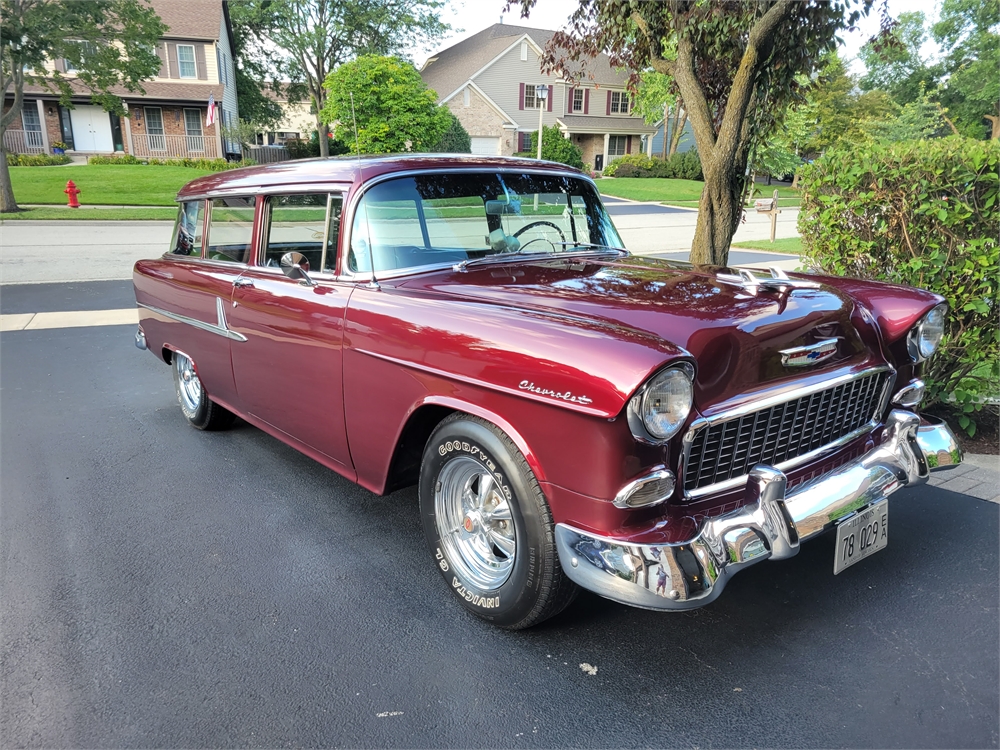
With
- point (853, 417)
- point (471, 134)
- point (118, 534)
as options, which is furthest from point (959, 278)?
point (471, 134)

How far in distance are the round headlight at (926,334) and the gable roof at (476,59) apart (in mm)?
39440

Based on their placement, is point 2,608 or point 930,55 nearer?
point 2,608

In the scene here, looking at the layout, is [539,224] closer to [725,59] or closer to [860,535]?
[860,535]

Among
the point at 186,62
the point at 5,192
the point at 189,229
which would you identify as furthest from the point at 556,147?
the point at 189,229

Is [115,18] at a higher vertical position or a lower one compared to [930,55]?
lower

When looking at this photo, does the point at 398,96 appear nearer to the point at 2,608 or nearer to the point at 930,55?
the point at 2,608

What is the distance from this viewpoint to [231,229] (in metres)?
4.12

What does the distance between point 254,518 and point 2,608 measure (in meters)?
1.09

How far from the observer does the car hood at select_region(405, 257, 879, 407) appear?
228 cm

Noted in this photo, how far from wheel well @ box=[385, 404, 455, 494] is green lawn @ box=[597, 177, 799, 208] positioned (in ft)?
87.2

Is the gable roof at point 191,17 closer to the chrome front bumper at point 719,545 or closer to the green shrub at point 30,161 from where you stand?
the green shrub at point 30,161

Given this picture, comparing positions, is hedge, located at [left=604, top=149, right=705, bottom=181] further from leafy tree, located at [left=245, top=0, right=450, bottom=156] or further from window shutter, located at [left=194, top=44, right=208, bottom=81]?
window shutter, located at [left=194, top=44, right=208, bottom=81]

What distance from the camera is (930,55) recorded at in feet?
142

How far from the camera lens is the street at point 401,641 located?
7.25ft
